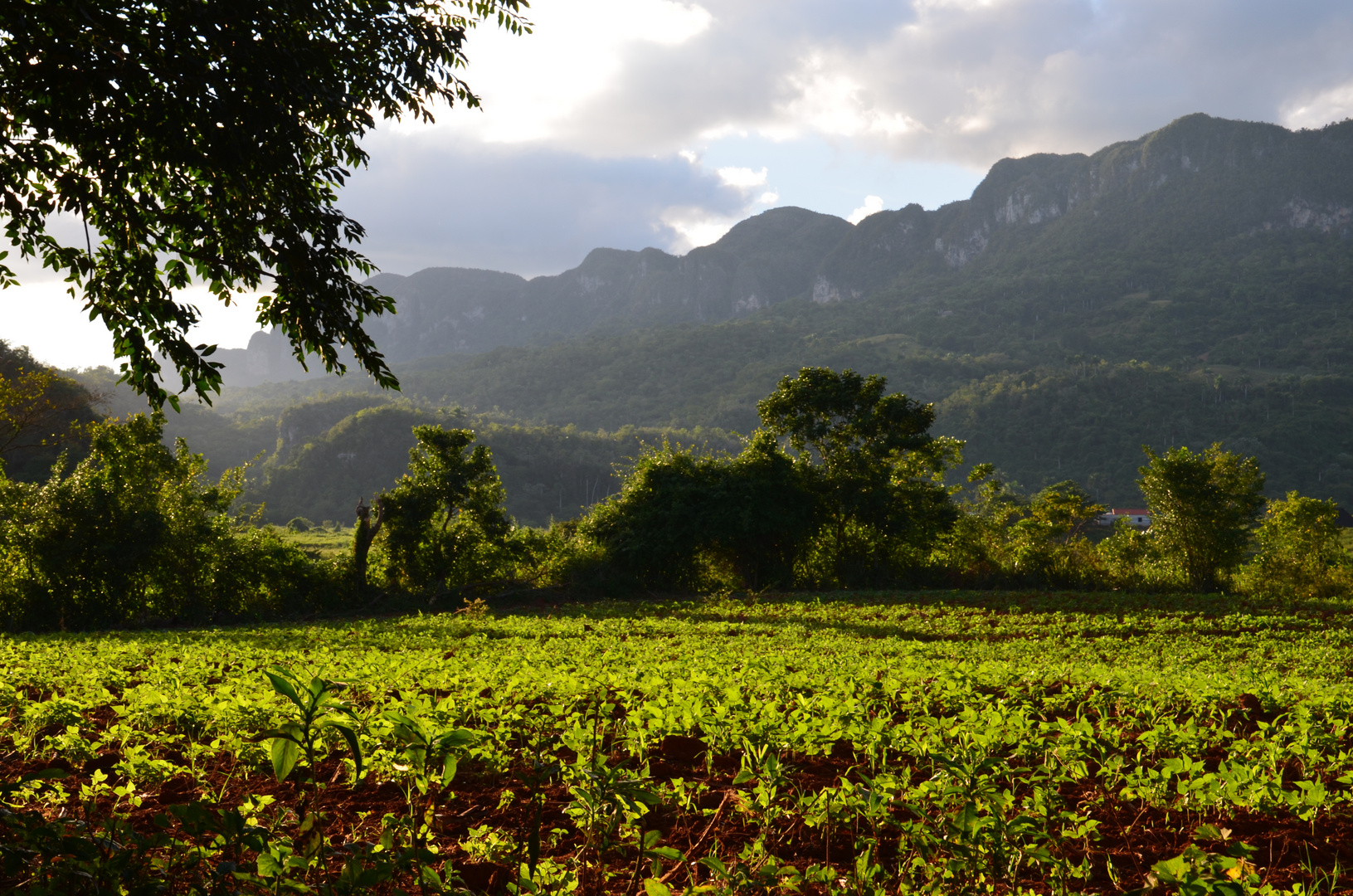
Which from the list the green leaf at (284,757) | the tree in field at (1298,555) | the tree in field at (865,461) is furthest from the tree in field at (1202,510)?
the green leaf at (284,757)

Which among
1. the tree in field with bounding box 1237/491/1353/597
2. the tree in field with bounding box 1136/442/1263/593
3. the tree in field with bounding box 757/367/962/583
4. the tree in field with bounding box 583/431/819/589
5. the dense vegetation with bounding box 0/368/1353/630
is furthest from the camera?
the tree in field with bounding box 757/367/962/583

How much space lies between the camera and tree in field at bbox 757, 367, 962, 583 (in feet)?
83.4

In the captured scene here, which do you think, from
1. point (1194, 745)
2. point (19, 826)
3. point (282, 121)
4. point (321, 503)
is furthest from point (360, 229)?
point (321, 503)

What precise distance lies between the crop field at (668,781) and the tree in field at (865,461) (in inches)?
736

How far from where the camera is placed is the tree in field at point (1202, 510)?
23.0 meters

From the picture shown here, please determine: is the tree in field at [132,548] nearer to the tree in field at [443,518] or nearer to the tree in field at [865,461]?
the tree in field at [443,518]

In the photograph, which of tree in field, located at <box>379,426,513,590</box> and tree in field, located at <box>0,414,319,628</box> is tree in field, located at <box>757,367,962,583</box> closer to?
tree in field, located at <box>379,426,513,590</box>

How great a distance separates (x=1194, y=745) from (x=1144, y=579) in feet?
76.9

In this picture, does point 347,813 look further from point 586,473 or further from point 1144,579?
point 586,473

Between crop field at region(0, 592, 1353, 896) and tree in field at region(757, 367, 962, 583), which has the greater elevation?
tree in field at region(757, 367, 962, 583)

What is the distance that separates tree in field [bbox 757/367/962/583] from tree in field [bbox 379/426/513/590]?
10.7 metres

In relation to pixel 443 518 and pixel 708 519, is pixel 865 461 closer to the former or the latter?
Result: pixel 708 519

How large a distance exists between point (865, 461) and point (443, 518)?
1475 cm

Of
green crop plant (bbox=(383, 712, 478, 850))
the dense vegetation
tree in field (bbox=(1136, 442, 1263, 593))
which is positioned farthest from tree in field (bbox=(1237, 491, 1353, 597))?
green crop plant (bbox=(383, 712, 478, 850))
